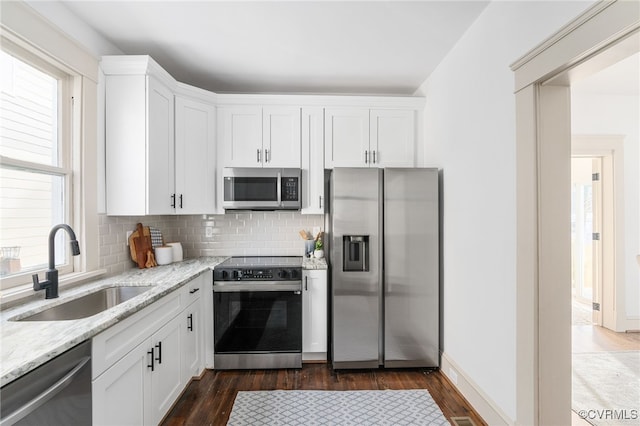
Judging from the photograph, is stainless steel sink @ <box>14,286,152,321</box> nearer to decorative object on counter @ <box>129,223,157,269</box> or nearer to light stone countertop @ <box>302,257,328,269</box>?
decorative object on counter @ <box>129,223,157,269</box>

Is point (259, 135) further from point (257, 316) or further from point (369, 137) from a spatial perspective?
point (257, 316)

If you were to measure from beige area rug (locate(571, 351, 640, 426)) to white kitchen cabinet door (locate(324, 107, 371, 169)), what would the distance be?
101 inches

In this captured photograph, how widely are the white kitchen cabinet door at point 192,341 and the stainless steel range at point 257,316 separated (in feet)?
0.44

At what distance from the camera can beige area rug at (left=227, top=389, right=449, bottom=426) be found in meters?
2.02

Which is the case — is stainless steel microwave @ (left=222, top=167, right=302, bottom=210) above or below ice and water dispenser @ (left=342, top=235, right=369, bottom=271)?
above

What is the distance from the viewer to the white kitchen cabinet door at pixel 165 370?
183 centimetres

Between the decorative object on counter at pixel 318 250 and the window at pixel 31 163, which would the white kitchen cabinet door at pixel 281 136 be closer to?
the decorative object on counter at pixel 318 250

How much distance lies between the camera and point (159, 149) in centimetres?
248

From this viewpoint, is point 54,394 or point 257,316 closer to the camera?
point 54,394

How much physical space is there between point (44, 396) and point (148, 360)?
2.39 ft

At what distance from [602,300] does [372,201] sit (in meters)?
3.38

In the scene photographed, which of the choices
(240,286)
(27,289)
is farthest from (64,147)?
(240,286)

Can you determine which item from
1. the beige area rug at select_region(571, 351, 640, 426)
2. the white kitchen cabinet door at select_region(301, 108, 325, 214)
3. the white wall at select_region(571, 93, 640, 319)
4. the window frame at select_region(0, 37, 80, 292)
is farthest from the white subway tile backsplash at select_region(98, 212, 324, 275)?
the white wall at select_region(571, 93, 640, 319)

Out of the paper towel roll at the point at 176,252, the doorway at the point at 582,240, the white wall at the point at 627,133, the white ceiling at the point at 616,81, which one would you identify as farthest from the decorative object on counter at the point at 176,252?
the doorway at the point at 582,240
